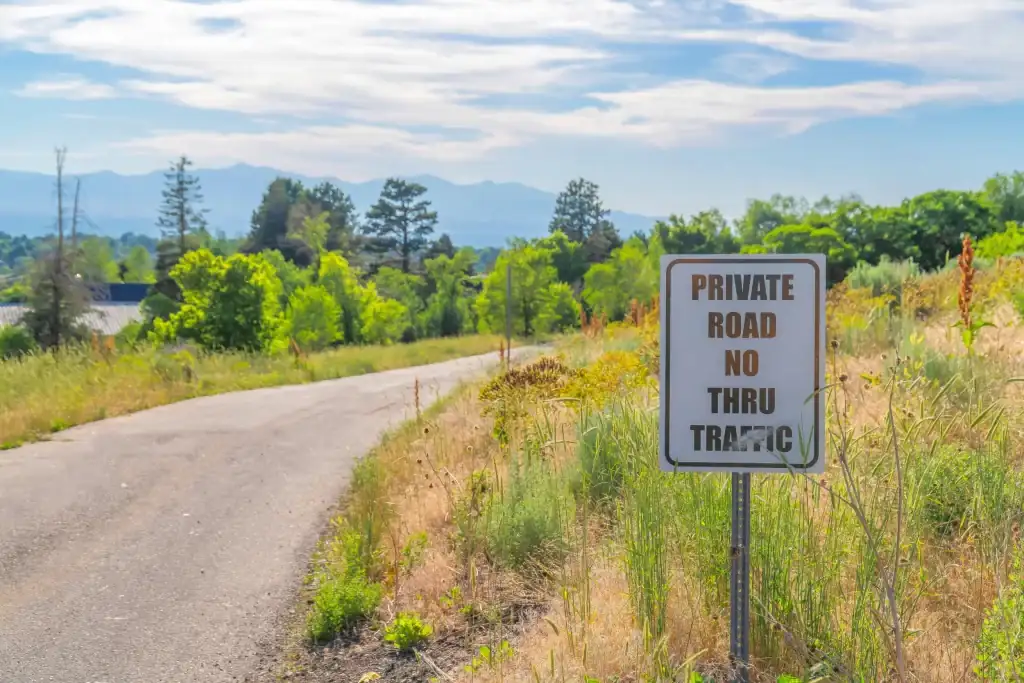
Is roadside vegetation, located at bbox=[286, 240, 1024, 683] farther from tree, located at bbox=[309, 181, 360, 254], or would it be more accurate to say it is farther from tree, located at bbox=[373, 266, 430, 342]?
tree, located at bbox=[309, 181, 360, 254]

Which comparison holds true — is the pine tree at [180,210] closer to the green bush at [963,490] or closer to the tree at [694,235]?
the tree at [694,235]

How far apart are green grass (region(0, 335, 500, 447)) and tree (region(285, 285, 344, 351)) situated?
2826cm

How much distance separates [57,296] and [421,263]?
7447cm

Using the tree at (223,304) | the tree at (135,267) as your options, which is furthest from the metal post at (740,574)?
the tree at (135,267)

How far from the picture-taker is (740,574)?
3.29 metres

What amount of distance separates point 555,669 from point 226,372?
2048 cm

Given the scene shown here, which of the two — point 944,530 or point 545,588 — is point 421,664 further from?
point 944,530

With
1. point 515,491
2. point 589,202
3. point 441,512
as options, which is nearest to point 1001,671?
point 515,491

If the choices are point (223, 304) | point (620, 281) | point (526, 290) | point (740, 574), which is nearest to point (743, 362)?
point (740, 574)

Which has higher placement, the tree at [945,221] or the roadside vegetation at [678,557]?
the tree at [945,221]

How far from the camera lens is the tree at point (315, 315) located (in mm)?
55969

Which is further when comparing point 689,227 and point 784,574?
point 689,227

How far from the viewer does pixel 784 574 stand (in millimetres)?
3723

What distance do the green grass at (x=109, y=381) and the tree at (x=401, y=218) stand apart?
304 feet
